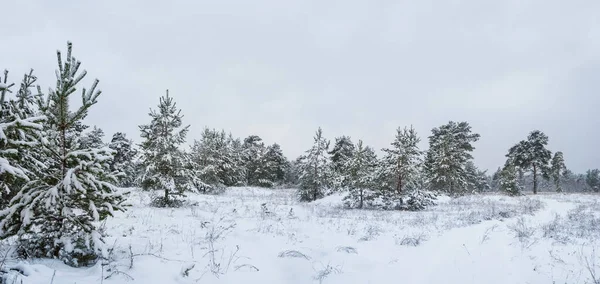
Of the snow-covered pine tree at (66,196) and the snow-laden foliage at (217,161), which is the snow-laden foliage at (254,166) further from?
the snow-covered pine tree at (66,196)

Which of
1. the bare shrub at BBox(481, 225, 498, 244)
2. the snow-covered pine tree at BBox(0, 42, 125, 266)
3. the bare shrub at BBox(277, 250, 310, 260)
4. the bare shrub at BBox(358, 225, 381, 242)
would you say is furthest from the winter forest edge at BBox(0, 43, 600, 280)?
the bare shrub at BBox(481, 225, 498, 244)

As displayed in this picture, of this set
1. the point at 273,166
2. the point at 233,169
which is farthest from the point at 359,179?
the point at 273,166

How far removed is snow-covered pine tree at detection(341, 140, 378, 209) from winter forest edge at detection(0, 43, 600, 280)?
0.08 meters

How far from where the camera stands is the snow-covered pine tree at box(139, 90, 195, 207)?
16.3 metres

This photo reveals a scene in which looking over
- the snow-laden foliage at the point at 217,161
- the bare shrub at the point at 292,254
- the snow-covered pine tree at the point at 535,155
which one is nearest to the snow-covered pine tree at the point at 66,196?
the bare shrub at the point at 292,254

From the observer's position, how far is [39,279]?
Answer: 405cm

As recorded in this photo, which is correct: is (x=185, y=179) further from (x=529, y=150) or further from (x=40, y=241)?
(x=529, y=150)

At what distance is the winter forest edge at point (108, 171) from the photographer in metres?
4.73

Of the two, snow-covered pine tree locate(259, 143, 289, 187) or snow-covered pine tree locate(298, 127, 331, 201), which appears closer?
snow-covered pine tree locate(298, 127, 331, 201)

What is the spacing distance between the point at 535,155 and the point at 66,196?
55.2 metres

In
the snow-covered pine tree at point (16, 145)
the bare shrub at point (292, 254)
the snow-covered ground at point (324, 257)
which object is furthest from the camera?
the bare shrub at point (292, 254)

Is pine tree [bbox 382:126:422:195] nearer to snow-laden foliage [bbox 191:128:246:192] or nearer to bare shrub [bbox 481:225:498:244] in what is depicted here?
bare shrub [bbox 481:225:498:244]

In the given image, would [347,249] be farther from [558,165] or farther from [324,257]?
[558,165]

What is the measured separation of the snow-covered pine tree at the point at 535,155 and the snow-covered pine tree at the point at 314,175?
34.2 m
